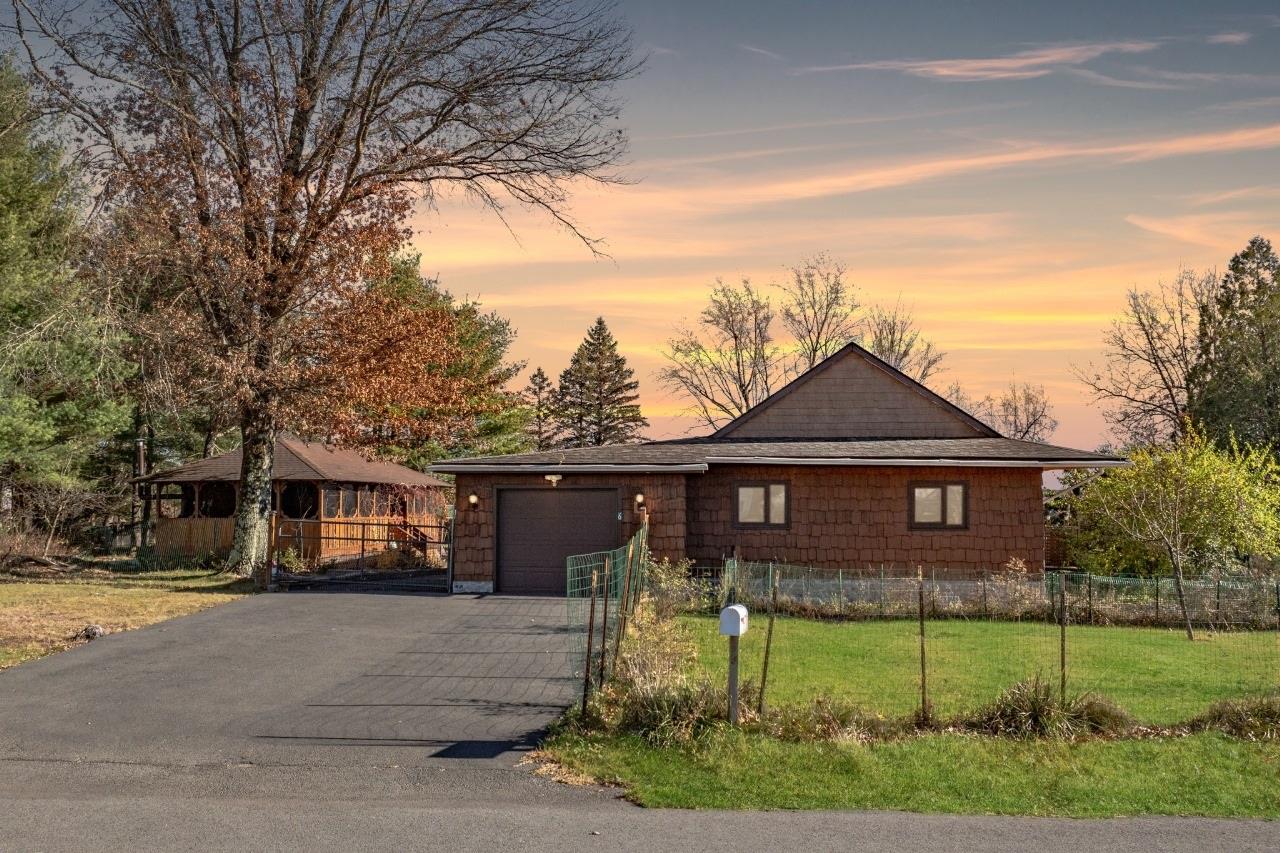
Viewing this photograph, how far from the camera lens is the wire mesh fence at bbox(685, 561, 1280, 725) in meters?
12.4

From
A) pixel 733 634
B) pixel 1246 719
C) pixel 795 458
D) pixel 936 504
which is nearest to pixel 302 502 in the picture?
pixel 795 458

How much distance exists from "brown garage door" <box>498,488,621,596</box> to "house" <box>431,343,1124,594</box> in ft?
0.08

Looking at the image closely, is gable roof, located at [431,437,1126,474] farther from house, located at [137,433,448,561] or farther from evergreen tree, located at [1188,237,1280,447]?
evergreen tree, located at [1188,237,1280,447]

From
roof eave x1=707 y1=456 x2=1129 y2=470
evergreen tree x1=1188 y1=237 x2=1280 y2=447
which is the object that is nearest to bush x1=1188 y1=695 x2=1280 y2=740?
roof eave x1=707 y1=456 x2=1129 y2=470

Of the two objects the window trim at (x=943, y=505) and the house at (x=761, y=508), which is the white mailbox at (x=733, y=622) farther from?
the window trim at (x=943, y=505)

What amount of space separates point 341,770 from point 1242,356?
118 feet

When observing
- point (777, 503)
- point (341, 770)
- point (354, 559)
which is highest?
point (777, 503)

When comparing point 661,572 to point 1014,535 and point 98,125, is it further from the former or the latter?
point 98,125

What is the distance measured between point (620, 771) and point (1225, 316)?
38589 mm

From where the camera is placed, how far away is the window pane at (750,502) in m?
24.2

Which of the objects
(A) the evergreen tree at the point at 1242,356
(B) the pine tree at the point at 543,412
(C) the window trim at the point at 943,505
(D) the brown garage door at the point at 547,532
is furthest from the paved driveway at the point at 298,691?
(B) the pine tree at the point at 543,412

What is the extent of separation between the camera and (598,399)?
217 feet

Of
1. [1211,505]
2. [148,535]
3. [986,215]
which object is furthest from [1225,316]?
[148,535]

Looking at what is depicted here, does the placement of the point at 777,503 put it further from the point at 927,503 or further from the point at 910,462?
the point at 927,503
